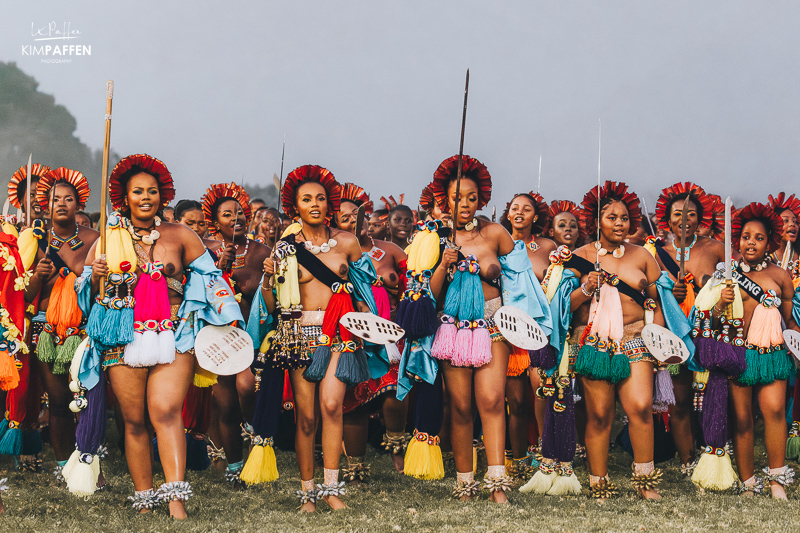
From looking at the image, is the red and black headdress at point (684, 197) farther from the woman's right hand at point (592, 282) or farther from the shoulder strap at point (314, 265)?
the shoulder strap at point (314, 265)

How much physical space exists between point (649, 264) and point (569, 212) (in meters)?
2.03

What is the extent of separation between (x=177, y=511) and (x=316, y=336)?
1361mm

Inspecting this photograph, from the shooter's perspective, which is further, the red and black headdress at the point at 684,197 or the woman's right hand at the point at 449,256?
the red and black headdress at the point at 684,197

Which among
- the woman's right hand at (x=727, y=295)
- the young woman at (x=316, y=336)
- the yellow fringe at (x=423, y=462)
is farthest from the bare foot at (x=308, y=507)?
the woman's right hand at (x=727, y=295)

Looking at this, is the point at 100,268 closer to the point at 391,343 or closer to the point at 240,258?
the point at 240,258

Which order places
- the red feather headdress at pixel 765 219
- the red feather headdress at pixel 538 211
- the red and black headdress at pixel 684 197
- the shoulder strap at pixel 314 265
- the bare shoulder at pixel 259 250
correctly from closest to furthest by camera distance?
the shoulder strap at pixel 314 265, the red feather headdress at pixel 765 219, the red and black headdress at pixel 684 197, the bare shoulder at pixel 259 250, the red feather headdress at pixel 538 211

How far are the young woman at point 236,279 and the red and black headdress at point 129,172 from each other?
1.02m

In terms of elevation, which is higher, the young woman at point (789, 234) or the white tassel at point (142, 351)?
the young woman at point (789, 234)

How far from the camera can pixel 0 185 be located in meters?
25.7

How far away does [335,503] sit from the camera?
17.2 ft

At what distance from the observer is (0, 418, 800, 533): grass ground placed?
15.7 ft

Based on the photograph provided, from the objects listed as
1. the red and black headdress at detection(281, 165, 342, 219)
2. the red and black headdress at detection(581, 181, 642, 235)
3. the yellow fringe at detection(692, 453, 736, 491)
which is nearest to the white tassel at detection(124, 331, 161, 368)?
the red and black headdress at detection(281, 165, 342, 219)

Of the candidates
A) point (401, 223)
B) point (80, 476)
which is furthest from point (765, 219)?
point (80, 476)

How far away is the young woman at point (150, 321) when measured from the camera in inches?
191
